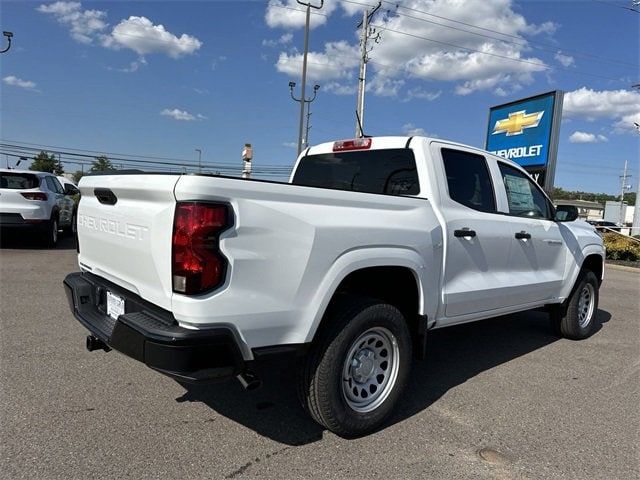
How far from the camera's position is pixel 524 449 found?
3135 mm

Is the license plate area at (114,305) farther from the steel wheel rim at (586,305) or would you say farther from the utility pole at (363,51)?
the utility pole at (363,51)

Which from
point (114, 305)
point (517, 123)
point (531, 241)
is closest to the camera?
point (114, 305)

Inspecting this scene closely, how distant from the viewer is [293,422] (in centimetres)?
331

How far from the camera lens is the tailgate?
2543mm

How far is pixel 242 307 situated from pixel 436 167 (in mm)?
2017

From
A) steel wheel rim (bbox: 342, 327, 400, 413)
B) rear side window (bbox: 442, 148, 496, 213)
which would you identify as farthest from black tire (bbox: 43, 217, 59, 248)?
steel wheel rim (bbox: 342, 327, 400, 413)

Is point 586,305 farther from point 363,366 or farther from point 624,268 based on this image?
point 624,268

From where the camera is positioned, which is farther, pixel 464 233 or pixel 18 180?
pixel 18 180

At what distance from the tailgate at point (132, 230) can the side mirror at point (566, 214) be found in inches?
162

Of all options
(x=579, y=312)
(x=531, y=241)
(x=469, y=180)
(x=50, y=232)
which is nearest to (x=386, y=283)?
(x=469, y=180)

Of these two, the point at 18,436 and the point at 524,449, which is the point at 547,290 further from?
the point at 18,436

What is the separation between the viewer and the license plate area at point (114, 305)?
3020 millimetres

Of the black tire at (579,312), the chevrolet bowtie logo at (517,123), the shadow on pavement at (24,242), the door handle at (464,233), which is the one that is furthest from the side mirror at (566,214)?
the chevrolet bowtie logo at (517,123)

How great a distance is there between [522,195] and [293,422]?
3082 mm
